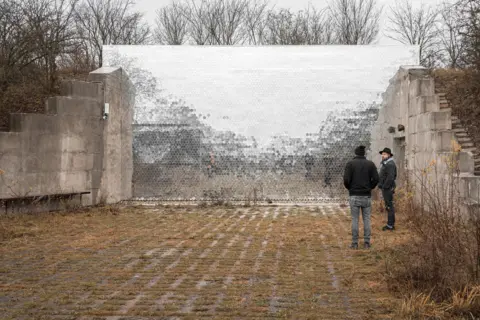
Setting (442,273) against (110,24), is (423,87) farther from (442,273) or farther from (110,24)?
(110,24)

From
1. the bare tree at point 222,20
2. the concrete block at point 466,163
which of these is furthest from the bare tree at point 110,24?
the concrete block at point 466,163

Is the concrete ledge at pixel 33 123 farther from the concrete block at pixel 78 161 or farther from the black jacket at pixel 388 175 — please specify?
the black jacket at pixel 388 175

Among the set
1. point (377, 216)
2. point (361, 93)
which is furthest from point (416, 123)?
point (361, 93)

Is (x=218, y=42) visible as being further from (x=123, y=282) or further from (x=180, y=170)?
(x=123, y=282)

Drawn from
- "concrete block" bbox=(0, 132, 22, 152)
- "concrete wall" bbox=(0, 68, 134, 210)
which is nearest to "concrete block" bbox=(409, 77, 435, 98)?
"concrete wall" bbox=(0, 68, 134, 210)

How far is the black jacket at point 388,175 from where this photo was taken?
13.1m

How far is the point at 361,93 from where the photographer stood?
2031cm

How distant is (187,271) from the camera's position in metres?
8.29

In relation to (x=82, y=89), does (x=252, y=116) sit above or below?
below

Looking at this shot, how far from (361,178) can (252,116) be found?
9.95m

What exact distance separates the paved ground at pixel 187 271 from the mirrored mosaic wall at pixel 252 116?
568 centimetres

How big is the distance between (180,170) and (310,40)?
82.0ft

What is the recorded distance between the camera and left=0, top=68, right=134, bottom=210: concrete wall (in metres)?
14.5

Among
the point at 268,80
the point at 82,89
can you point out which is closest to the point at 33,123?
the point at 82,89
